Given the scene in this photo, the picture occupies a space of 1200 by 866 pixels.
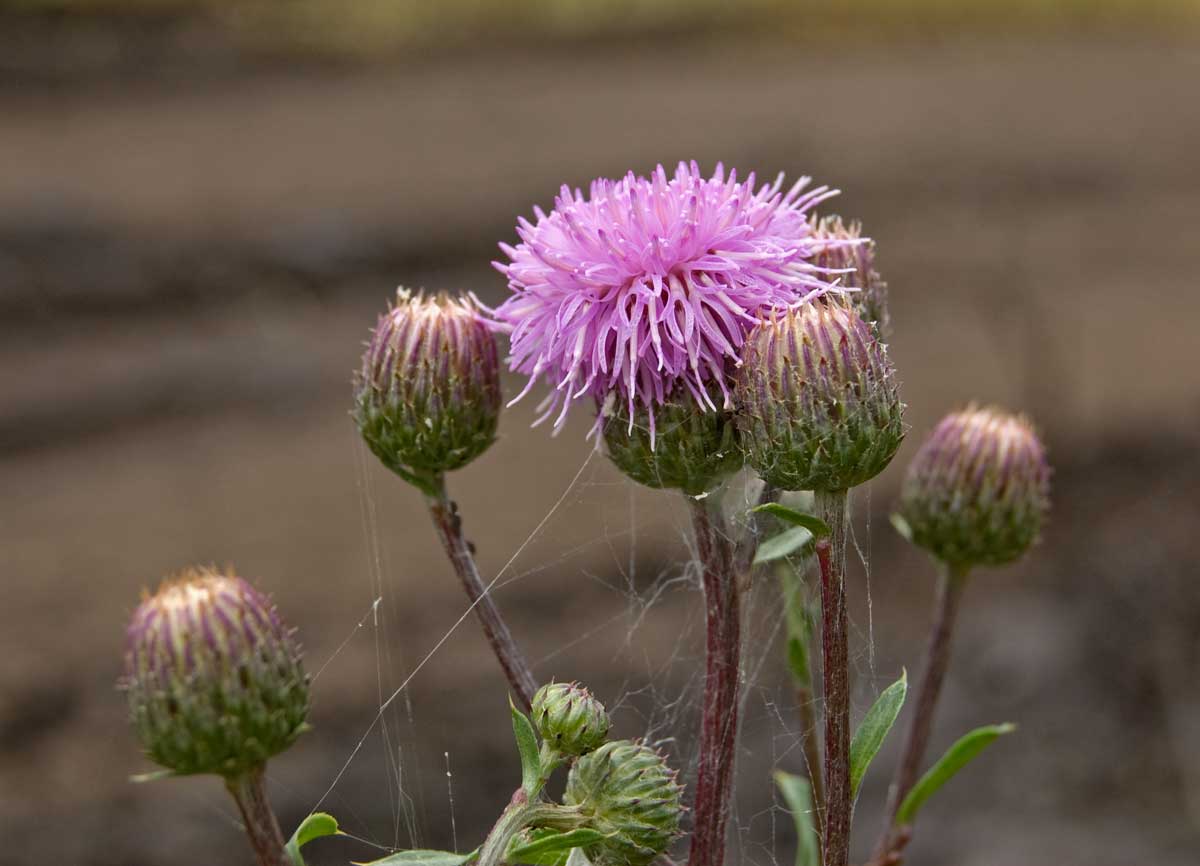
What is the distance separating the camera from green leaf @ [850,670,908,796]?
1360mm

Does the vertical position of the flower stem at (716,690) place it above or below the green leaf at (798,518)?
below

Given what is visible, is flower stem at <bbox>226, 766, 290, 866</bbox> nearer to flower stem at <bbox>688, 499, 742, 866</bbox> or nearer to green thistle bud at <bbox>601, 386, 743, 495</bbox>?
flower stem at <bbox>688, 499, 742, 866</bbox>

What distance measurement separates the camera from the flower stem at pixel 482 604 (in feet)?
4.89

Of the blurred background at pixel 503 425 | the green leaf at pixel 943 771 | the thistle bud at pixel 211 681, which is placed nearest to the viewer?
the thistle bud at pixel 211 681

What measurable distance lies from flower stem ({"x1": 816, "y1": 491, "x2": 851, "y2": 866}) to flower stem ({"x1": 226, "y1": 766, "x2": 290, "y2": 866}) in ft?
1.91

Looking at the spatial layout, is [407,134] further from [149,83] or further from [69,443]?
[69,443]

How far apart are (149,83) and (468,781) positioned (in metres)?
3.40

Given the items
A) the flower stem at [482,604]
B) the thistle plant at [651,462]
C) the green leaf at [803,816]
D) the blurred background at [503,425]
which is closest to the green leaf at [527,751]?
the thistle plant at [651,462]

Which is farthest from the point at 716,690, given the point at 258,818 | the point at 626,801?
the point at 258,818

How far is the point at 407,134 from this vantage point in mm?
6391

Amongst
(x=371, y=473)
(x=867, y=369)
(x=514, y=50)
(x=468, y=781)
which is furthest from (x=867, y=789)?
(x=867, y=369)

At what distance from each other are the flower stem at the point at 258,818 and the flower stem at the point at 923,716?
0.72 meters

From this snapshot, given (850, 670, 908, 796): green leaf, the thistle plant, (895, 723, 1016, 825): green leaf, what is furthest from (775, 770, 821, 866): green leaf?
(850, 670, 908, 796): green leaf

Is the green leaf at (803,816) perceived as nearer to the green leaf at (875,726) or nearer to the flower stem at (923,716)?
the flower stem at (923,716)
